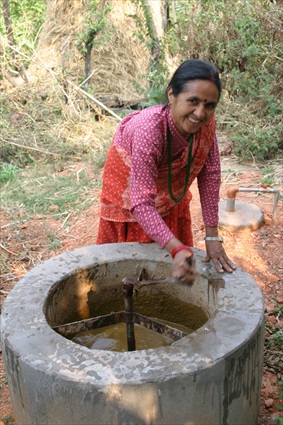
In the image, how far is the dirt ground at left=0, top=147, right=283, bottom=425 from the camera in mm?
2595

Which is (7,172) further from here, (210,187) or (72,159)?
(210,187)

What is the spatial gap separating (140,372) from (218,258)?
0.77 m

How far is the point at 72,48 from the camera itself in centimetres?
801

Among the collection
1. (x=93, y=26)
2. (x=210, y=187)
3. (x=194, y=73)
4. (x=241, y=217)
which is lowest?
(x=241, y=217)

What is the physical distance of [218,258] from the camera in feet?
6.57

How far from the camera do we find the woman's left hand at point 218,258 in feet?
6.40

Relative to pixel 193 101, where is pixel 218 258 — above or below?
below

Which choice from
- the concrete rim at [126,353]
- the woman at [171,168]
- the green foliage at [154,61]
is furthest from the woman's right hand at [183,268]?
the green foliage at [154,61]

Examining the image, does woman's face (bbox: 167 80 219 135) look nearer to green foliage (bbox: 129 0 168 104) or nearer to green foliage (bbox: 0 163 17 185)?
green foliage (bbox: 0 163 17 185)

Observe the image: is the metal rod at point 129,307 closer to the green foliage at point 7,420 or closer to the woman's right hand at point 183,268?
the woman's right hand at point 183,268

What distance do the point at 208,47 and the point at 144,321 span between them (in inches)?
235

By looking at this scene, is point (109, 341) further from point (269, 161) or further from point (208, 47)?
point (208, 47)

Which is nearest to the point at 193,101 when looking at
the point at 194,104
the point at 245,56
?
the point at 194,104

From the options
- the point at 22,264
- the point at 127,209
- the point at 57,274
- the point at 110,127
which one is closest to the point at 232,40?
the point at 110,127
